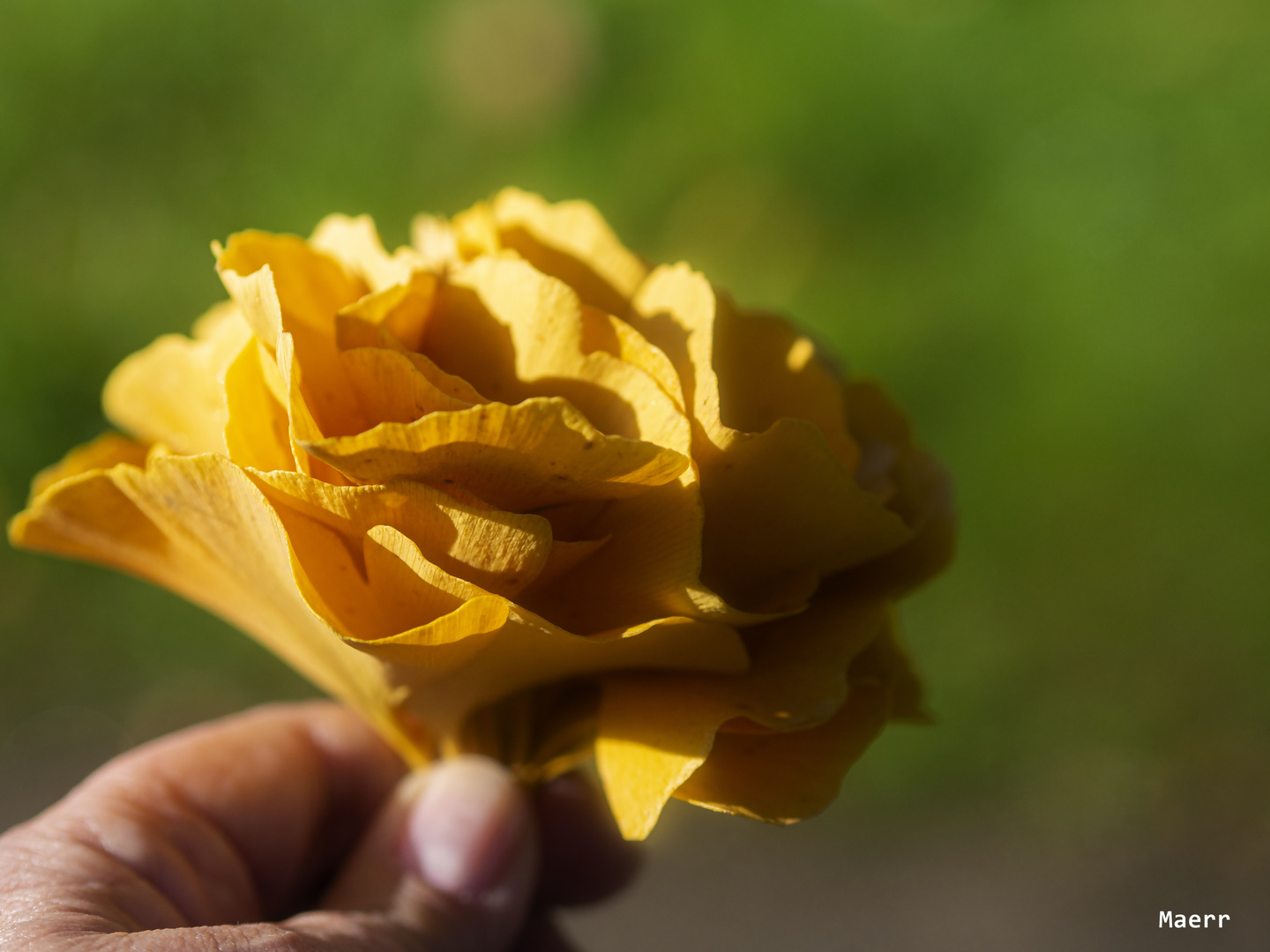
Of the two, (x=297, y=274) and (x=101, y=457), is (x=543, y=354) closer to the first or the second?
(x=297, y=274)

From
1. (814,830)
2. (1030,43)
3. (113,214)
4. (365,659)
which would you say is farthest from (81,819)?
(1030,43)

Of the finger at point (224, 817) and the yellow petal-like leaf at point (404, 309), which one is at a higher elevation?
the yellow petal-like leaf at point (404, 309)

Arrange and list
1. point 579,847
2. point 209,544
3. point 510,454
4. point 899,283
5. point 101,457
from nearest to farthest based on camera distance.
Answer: point 510,454
point 209,544
point 101,457
point 579,847
point 899,283

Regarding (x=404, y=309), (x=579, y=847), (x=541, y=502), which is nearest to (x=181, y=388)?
(x=404, y=309)

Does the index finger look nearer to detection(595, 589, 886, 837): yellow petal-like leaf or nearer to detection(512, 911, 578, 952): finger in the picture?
detection(512, 911, 578, 952): finger

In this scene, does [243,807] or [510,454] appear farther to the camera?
[243,807]

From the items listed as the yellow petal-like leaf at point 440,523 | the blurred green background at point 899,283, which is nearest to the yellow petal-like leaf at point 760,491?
the yellow petal-like leaf at point 440,523

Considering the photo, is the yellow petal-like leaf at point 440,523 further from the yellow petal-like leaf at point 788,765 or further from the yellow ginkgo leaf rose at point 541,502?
the yellow petal-like leaf at point 788,765

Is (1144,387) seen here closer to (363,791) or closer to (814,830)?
(814,830)
